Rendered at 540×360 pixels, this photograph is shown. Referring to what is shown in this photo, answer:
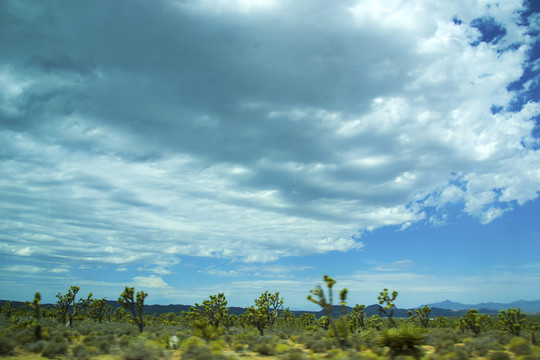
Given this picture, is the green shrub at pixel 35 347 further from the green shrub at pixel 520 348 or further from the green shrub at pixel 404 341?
the green shrub at pixel 520 348

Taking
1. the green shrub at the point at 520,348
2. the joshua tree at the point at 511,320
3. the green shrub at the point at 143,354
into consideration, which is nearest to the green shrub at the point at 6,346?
the green shrub at the point at 143,354

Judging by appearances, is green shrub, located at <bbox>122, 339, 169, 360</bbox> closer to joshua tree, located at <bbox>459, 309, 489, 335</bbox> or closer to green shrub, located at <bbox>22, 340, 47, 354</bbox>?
green shrub, located at <bbox>22, 340, 47, 354</bbox>

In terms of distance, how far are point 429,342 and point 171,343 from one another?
55.4 feet

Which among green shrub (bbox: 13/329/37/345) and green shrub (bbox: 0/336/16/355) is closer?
green shrub (bbox: 0/336/16/355)

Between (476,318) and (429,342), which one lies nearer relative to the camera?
(429,342)

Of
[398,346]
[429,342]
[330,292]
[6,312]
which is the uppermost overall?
[330,292]

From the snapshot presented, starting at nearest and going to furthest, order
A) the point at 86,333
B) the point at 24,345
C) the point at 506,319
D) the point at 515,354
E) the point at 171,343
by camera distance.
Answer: the point at 515,354 → the point at 24,345 → the point at 171,343 → the point at 86,333 → the point at 506,319

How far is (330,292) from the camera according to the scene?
18.2 metres

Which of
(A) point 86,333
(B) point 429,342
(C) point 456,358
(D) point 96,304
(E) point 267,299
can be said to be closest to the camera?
(C) point 456,358

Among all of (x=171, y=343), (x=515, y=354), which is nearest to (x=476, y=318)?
(x=515, y=354)

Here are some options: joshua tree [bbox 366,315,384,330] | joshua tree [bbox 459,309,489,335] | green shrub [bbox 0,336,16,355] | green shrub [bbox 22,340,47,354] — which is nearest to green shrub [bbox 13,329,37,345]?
green shrub [bbox 22,340,47,354]

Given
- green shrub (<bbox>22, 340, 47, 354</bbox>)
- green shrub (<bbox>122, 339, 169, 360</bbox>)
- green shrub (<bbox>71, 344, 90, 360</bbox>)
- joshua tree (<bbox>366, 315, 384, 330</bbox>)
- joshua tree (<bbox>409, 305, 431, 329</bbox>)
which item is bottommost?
joshua tree (<bbox>366, 315, 384, 330</bbox>)

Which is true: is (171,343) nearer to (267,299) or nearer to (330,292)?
(330,292)

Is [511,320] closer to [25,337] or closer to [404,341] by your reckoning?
[404,341]
